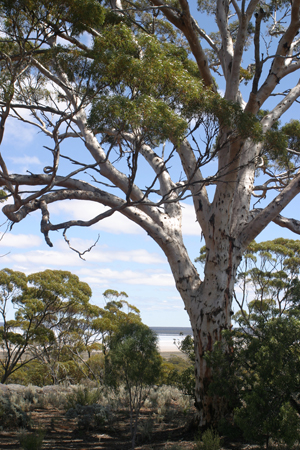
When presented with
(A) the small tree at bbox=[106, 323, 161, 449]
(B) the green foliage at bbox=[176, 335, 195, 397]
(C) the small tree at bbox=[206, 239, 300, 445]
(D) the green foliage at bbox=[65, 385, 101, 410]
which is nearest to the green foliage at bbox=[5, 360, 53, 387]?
(D) the green foliage at bbox=[65, 385, 101, 410]

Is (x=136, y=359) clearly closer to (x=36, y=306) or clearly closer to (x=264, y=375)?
(x=264, y=375)

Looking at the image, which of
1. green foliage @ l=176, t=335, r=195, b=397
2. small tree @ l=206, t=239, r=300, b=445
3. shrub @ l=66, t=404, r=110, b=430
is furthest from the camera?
green foliage @ l=176, t=335, r=195, b=397

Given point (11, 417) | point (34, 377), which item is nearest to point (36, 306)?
point (34, 377)

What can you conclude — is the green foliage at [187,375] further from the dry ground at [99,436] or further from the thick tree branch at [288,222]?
the thick tree branch at [288,222]

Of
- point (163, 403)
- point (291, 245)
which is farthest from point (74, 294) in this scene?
point (291, 245)

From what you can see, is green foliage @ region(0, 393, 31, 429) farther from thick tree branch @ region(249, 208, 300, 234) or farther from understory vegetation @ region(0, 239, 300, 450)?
thick tree branch @ region(249, 208, 300, 234)

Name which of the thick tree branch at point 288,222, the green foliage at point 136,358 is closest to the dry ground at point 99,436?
the green foliage at point 136,358

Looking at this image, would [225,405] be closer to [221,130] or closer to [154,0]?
[221,130]

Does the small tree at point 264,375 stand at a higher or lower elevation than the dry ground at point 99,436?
higher

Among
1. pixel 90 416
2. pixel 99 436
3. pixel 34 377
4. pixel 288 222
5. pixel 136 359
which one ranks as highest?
pixel 288 222

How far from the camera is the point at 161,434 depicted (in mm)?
6402

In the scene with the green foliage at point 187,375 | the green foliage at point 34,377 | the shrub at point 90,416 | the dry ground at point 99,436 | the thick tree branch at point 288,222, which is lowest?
the green foliage at point 34,377

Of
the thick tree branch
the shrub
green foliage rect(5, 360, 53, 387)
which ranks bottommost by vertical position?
green foliage rect(5, 360, 53, 387)

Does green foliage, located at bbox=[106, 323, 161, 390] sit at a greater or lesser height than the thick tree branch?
lesser
